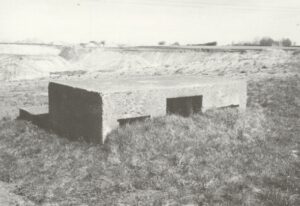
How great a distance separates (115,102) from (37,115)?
3.82 meters

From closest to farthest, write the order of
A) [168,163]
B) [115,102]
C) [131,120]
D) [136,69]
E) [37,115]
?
[168,163] < [115,102] < [131,120] < [37,115] < [136,69]

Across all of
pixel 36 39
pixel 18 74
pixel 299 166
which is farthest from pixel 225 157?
pixel 36 39

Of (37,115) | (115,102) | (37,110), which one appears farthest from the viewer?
(37,110)

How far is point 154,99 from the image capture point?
9883mm

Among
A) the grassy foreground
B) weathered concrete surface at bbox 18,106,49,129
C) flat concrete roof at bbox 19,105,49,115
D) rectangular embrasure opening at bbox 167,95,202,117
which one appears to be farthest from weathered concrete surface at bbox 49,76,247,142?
flat concrete roof at bbox 19,105,49,115

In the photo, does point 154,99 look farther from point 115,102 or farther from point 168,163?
point 168,163

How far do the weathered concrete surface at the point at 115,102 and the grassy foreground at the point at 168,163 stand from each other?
14.3 inches

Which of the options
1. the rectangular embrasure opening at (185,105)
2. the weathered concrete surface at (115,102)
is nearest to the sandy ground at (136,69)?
the weathered concrete surface at (115,102)

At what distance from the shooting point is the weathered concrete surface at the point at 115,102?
926 centimetres

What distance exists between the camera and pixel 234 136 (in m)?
9.36

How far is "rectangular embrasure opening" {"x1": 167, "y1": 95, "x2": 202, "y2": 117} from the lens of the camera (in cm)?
1083

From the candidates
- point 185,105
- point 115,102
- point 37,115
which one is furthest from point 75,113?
point 185,105

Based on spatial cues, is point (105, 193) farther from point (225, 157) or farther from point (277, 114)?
point (277, 114)

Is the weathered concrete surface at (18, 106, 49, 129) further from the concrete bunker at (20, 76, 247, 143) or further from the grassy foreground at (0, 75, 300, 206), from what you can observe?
the grassy foreground at (0, 75, 300, 206)
